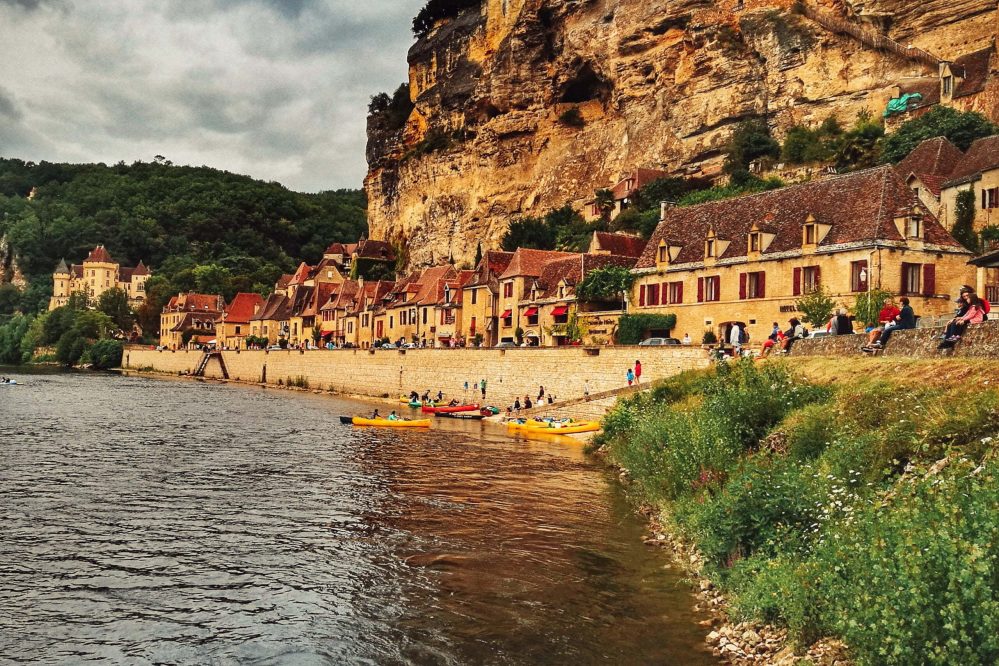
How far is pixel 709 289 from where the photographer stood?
37.0 m

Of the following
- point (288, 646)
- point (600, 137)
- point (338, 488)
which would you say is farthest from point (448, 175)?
point (288, 646)

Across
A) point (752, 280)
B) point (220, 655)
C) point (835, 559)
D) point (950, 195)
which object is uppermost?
point (950, 195)

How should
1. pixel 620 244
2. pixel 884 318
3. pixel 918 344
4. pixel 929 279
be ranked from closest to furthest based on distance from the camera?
pixel 918 344 → pixel 884 318 → pixel 929 279 → pixel 620 244

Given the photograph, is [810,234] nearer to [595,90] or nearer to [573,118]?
[573,118]

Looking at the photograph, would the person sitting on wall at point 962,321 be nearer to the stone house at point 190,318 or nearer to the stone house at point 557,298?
the stone house at point 557,298

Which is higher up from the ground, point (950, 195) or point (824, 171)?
point (824, 171)

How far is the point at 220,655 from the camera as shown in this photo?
968 cm

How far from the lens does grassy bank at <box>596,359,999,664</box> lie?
6332 millimetres

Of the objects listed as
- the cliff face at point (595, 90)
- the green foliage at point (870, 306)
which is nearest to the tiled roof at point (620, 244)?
the cliff face at point (595, 90)

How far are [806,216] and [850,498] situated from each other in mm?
27170

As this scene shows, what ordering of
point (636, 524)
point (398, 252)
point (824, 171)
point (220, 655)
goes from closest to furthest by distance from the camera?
1. point (220, 655)
2. point (636, 524)
3. point (824, 171)
4. point (398, 252)

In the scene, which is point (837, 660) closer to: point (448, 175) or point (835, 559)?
point (835, 559)

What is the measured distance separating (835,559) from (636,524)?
8.57 meters

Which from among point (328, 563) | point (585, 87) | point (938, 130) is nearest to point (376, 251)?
point (585, 87)
